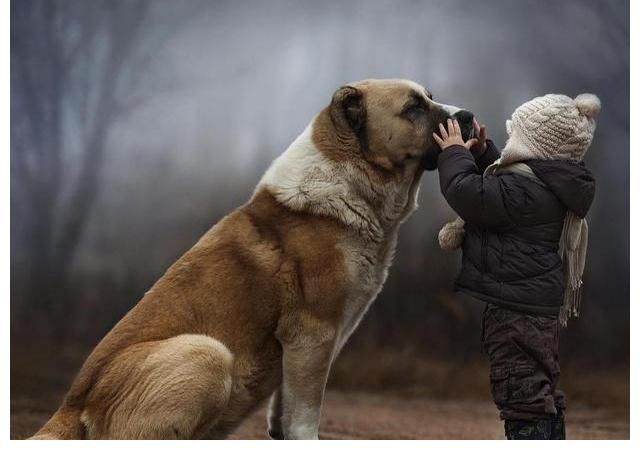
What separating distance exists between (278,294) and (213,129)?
295cm

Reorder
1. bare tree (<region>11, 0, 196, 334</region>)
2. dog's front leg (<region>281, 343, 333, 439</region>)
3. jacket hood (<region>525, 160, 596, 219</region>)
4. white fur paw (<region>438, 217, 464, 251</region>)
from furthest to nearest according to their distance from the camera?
bare tree (<region>11, 0, 196, 334</region>) → white fur paw (<region>438, 217, 464, 251</region>) → dog's front leg (<region>281, 343, 333, 439</region>) → jacket hood (<region>525, 160, 596, 219</region>)

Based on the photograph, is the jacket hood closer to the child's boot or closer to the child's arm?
the child's arm

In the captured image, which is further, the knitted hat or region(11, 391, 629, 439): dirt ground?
region(11, 391, 629, 439): dirt ground

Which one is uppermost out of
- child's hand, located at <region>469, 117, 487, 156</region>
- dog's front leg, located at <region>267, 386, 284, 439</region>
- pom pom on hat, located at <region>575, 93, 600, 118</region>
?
pom pom on hat, located at <region>575, 93, 600, 118</region>

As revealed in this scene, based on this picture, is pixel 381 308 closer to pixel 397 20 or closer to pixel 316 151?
pixel 397 20

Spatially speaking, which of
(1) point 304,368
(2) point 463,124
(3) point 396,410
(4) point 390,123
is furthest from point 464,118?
(3) point 396,410

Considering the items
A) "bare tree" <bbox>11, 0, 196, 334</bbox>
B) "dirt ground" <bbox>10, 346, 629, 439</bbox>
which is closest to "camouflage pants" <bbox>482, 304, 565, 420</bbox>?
"dirt ground" <bbox>10, 346, 629, 439</bbox>

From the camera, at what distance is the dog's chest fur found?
4.01 metres

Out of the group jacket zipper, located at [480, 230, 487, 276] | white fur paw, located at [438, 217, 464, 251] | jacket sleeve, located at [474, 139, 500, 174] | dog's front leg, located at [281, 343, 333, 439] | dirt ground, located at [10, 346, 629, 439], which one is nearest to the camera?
jacket zipper, located at [480, 230, 487, 276]

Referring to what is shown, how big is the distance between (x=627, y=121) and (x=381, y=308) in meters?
2.54

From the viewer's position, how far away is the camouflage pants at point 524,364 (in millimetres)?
3654

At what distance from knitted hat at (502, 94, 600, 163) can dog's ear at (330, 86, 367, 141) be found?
80 centimetres

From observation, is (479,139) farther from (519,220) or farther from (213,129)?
(213,129)

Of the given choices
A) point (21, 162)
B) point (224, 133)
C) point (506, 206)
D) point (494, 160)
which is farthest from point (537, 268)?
point (21, 162)
